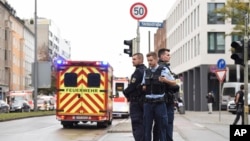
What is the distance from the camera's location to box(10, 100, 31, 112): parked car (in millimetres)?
60819

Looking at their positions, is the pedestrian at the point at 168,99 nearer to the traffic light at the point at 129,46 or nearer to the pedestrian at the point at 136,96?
the pedestrian at the point at 136,96

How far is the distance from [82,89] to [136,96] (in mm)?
11449

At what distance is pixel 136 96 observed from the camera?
476 inches

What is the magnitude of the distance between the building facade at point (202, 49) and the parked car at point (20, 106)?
56.2 ft

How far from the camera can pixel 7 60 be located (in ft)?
308

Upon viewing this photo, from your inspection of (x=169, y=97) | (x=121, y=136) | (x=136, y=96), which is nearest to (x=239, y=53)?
(x=169, y=97)

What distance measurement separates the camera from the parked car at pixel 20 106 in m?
60.8

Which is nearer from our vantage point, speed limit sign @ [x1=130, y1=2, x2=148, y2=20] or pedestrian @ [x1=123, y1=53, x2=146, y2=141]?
pedestrian @ [x1=123, y1=53, x2=146, y2=141]

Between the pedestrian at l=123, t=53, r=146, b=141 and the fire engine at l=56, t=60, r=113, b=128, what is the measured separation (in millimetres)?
10885

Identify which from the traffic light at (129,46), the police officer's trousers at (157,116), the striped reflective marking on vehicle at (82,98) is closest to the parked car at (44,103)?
the striped reflective marking on vehicle at (82,98)

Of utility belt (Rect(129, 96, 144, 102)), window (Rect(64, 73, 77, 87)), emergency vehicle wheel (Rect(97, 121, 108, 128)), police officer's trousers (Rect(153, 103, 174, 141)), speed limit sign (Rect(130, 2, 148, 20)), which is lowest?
emergency vehicle wheel (Rect(97, 121, 108, 128))

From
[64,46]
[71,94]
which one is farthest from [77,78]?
[64,46]

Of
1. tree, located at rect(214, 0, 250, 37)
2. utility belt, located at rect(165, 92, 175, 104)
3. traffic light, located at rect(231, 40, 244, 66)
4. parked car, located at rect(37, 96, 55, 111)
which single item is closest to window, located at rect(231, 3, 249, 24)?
tree, located at rect(214, 0, 250, 37)

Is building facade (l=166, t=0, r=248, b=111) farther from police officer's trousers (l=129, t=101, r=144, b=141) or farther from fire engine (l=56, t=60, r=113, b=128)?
police officer's trousers (l=129, t=101, r=144, b=141)
